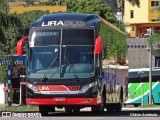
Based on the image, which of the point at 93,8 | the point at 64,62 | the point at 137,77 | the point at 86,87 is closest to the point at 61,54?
the point at 64,62

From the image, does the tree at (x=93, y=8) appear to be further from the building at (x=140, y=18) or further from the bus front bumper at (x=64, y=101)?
the bus front bumper at (x=64, y=101)

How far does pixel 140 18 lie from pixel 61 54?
8813 cm

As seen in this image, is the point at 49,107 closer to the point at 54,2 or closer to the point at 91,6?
the point at 91,6

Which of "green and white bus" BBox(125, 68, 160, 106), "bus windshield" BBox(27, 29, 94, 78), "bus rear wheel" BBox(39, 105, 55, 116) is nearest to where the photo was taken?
"bus windshield" BBox(27, 29, 94, 78)

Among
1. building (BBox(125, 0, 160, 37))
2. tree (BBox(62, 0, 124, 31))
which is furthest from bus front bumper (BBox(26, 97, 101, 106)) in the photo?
building (BBox(125, 0, 160, 37))

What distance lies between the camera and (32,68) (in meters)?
23.2

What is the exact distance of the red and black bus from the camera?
22781mm

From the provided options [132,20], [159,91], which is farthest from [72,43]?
[132,20]

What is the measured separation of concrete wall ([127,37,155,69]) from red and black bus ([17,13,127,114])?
54.0 m

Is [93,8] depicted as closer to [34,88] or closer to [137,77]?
[137,77]

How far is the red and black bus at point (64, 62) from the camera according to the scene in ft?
74.7

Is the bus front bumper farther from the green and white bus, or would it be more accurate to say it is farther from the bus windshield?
the green and white bus

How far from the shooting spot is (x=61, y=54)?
23094 millimetres

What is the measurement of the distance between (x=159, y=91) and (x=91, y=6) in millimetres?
44792
